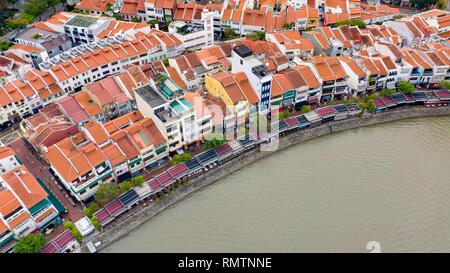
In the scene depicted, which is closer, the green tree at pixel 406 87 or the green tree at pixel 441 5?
the green tree at pixel 406 87

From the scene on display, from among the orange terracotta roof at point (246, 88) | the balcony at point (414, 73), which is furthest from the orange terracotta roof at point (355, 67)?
the orange terracotta roof at point (246, 88)

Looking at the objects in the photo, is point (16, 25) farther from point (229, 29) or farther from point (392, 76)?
point (392, 76)

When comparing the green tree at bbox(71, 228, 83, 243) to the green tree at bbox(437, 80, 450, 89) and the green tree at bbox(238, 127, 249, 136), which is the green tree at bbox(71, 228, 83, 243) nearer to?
the green tree at bbox(238, 127, 249, 136)

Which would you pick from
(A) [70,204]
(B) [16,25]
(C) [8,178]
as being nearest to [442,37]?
(A) [70,204]

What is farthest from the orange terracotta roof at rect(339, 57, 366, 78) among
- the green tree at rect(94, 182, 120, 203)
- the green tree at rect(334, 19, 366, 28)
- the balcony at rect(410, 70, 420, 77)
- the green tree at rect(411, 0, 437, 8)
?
the green tree at rect(411, 0, 437, 8)

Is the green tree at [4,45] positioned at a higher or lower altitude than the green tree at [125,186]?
higher

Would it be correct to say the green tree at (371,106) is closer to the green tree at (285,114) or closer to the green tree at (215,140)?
the green tree at (285,114)

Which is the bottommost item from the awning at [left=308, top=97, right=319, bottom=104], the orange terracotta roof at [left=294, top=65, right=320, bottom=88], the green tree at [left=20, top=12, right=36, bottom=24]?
the awning at [left=308, top=97, right=319, bottom=104]
